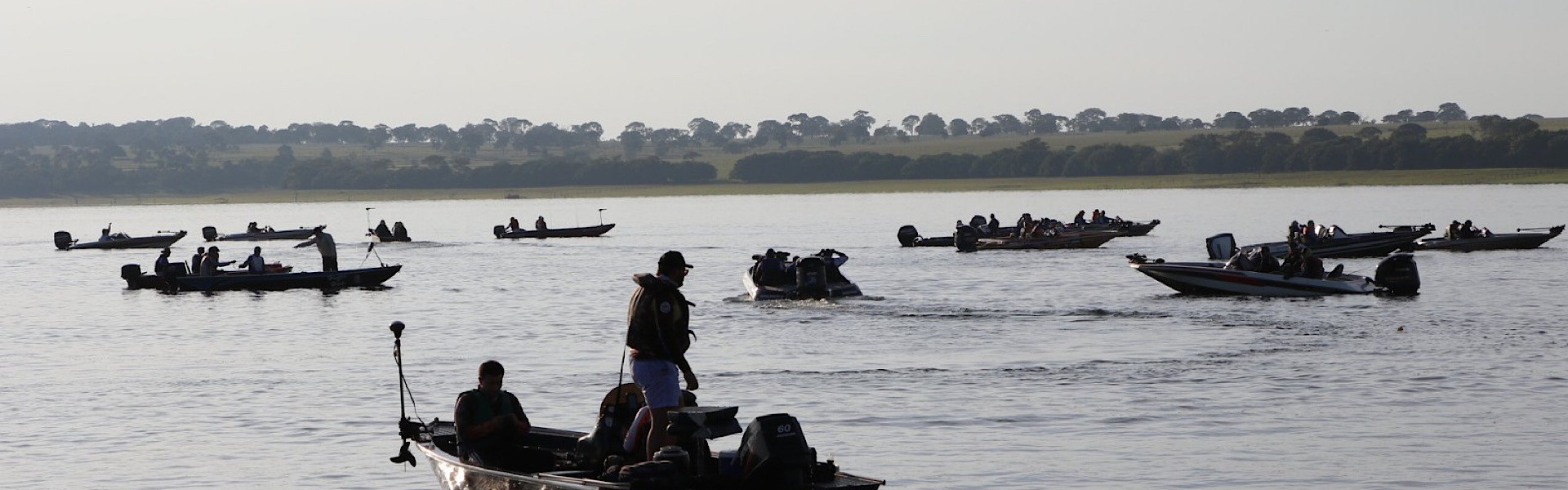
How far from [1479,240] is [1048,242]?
53.6 feet

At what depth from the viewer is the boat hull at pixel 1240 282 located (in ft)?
147

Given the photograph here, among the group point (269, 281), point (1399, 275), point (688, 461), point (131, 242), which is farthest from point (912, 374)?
point (131, 242)

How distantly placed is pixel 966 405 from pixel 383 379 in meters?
10.1

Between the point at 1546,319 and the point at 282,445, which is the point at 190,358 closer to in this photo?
the point at 282,445

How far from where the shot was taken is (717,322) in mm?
41625

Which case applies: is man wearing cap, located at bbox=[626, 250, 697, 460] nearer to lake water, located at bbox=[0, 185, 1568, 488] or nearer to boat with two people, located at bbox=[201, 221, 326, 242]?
lake water, located at bbox=[0, 185, 1568, 488]

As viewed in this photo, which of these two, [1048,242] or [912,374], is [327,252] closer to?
[1048,242]

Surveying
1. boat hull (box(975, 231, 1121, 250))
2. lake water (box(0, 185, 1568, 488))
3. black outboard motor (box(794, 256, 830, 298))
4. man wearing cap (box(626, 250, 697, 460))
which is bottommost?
lake water (box(0, 185, 1568, 488))

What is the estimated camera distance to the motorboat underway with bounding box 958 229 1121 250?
7500 cm

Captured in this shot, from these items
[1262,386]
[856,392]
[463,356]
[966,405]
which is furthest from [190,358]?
[1262,386]

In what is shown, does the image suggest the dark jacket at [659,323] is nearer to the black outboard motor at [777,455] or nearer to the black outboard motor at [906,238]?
the black outboard motor at [777,455]

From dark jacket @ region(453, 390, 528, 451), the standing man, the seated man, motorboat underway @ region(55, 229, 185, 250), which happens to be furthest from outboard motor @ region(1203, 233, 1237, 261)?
motorboat underway @ region(55, 229, 185, 250)

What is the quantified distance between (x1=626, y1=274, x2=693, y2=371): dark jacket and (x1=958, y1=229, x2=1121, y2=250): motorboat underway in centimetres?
5839

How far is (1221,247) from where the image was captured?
54281 mm
